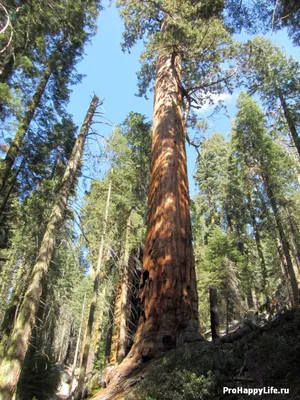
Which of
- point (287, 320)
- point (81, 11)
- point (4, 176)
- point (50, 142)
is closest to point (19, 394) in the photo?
point (4, 176)

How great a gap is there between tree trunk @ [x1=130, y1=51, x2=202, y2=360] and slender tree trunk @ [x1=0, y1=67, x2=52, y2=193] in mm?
6315

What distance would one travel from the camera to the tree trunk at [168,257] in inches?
147

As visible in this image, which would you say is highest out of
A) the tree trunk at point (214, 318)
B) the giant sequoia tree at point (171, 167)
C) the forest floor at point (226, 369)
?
the giant sequoia tree at point (171, 167)

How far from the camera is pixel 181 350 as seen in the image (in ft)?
10.9

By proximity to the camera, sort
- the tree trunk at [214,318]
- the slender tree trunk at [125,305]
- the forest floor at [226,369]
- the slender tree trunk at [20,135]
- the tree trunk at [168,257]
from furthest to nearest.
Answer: the slender tree trunk at [125,305] → the slender tree trunk at [20,135] → the tree trunk at [214,318] → the tree trunk at [168,257] → the forest floor at [226,369]

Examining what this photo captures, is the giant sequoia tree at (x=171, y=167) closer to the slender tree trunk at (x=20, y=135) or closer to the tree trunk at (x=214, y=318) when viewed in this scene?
the tree trunk at (x=214, y=318)

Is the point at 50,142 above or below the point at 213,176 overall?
below

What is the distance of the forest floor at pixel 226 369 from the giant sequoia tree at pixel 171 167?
16.2 inches

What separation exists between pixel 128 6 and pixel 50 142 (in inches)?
257

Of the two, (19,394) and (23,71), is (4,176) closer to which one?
(23,71)

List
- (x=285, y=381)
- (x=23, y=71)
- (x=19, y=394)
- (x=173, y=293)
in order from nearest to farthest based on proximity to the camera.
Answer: (x=285, y=381)
(x=173, y=293)
(x=19, y=394)
(x=23, y=71)

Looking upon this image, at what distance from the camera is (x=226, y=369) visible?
277 cm

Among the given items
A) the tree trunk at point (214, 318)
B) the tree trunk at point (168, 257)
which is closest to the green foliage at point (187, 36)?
the tree trunk at point (168, 257)

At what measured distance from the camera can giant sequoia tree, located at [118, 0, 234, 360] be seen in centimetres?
383
